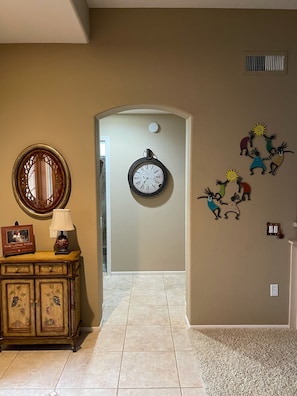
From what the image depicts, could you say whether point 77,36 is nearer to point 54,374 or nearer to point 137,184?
point 137,184

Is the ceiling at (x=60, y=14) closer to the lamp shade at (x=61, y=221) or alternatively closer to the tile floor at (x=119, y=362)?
the lamp shade at (x=61, y=221)

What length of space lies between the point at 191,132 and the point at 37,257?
1.87m

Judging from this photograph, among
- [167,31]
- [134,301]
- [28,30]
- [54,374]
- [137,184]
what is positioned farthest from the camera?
[137,184]

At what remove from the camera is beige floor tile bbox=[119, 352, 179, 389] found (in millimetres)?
2328

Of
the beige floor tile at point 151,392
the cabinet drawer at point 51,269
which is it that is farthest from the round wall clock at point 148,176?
the beige floor tile at point 151,392

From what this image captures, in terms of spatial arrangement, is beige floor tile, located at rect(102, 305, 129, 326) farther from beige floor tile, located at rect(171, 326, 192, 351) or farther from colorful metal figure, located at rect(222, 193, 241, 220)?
colorful metal figure, located at rect(222, 193, 241, 220)

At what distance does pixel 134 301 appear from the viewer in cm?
388

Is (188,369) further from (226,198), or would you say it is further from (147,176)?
(147,176)

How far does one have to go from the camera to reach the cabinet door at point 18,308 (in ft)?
9.07

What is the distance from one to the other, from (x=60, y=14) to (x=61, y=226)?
1.73 m

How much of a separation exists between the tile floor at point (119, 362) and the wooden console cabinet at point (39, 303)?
15 cm

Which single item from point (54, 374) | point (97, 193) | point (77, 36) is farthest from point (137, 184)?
point (54, 374)

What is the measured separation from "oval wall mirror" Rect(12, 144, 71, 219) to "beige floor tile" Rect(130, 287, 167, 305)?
1644 millimetres

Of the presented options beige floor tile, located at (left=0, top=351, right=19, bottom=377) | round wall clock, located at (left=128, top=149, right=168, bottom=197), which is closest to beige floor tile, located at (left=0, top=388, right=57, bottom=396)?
beige floor tile, located at (left=0, top=351, right=19, bottom=377)
